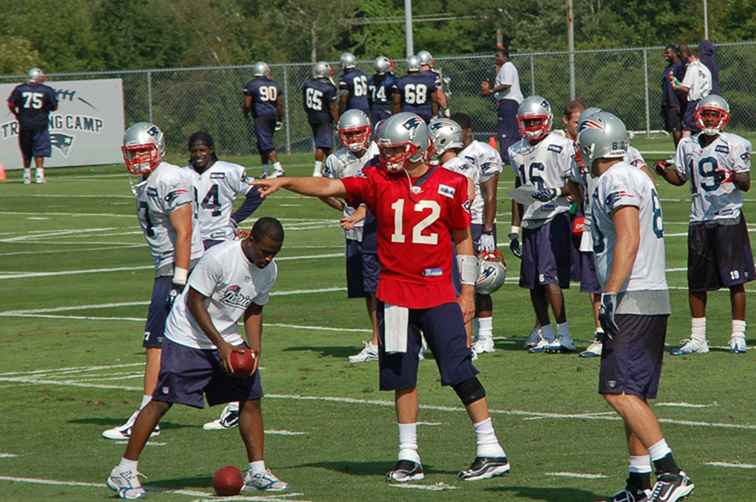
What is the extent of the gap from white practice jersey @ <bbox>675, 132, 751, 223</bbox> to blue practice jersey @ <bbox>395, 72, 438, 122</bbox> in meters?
20.4

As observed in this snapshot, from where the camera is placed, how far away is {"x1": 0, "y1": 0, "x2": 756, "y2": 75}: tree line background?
7125 centimetres

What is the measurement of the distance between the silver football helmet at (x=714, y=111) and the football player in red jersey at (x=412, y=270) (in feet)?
16.7

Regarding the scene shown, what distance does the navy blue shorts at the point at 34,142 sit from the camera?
39438mm

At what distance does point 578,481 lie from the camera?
10484 millimetres

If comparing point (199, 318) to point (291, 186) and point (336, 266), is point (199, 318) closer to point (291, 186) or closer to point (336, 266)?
point (291, 186)

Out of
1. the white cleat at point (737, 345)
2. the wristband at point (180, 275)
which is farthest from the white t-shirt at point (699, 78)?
the wristband at point (180, 275)

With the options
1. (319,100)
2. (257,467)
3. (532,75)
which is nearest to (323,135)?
(319,100)

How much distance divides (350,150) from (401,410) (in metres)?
5.58

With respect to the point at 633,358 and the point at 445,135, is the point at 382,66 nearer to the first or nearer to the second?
the point at 445,135

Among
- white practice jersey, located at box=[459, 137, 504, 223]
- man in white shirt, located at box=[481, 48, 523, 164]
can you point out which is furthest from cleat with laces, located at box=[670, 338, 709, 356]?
man in white shirt, located at box=[481, 48, 523, 164]

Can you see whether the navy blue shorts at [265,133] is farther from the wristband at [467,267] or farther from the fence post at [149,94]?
the wristband at [467,267]

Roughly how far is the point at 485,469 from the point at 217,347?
1638 mm

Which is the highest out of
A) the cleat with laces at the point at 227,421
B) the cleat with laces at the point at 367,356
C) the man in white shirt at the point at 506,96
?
the man in white shirt at the point at 506,96

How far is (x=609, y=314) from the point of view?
385 inches
